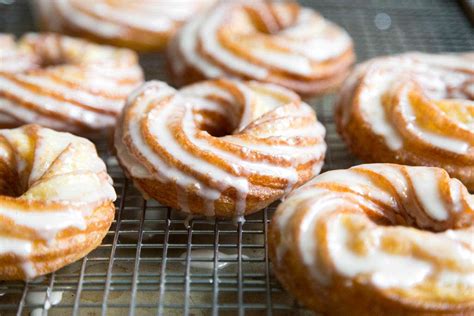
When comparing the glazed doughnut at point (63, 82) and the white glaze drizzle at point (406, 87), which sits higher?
the white glaze drizzle at point (406, 87)

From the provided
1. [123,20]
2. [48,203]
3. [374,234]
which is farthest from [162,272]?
[123,20]

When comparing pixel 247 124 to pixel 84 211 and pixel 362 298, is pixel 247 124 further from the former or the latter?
pixel 362 298

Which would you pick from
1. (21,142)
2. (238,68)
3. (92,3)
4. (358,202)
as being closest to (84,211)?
(21,142)

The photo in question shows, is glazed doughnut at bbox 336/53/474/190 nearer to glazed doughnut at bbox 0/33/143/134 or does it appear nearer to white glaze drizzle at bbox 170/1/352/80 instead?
→ white glaze drizzle at bbox 170/1/352/80

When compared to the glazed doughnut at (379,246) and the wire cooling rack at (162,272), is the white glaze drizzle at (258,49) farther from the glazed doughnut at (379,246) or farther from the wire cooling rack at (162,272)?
the glazed doughnut at (379,246)

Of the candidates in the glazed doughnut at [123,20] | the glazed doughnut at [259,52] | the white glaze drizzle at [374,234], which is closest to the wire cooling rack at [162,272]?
the white glaze drizzle at [374,234]

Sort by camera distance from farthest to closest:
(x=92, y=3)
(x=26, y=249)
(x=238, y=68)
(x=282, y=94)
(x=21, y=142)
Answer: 1. (x=92, y=3)
2. (x=238, y=68)
3. (x=282, y=94)
4. (x=21, y=142)
5. (x=26, y=249)
